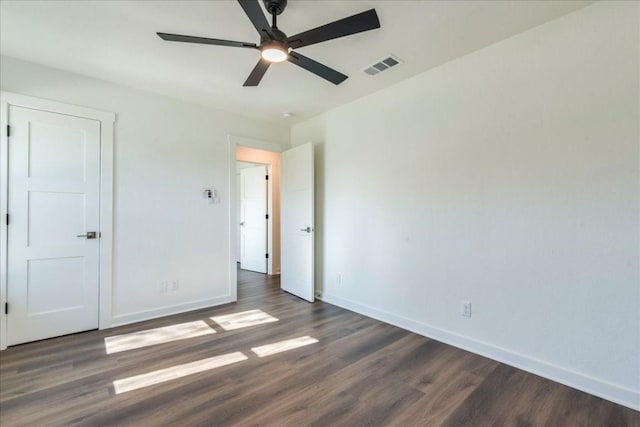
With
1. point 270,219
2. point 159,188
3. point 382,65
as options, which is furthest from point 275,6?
point 270,219

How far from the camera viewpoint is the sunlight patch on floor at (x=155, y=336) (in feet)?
8.73

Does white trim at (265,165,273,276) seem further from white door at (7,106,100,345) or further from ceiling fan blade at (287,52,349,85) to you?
ceiling fan blade at (287,52,349,85)

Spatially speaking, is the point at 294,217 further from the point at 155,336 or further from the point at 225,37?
the point at 225,37

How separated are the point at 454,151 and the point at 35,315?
165 inches

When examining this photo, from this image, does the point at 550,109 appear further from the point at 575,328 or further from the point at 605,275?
the point at 575,328

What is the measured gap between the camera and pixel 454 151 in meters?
2.68

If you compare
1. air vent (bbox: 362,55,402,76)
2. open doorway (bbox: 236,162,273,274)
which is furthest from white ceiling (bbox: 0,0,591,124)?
open doorway (bbox: 236,162,273,274)

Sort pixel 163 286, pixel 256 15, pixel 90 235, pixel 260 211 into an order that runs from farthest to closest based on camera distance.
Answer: pixel 260 211 < pixel 163 286 < pixel 90 235 < pixel 256 15

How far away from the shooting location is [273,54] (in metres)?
1.93

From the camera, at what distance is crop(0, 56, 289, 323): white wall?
299 centimetres

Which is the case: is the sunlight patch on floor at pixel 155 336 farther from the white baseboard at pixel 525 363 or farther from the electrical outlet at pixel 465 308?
the electrical outlet at pixel 465 308

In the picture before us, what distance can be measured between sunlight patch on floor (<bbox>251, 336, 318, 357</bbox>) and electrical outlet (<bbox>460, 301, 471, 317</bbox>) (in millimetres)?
1361

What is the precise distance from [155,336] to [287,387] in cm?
162

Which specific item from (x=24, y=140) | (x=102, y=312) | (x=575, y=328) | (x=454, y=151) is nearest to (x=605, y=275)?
(x=575, y=328)
